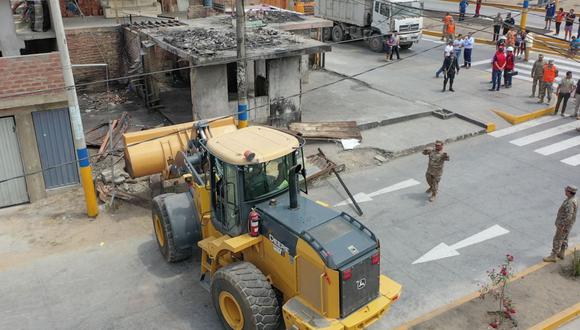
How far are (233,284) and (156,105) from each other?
12765 millimetres

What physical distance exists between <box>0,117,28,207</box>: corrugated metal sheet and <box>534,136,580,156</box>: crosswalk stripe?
14201 mm

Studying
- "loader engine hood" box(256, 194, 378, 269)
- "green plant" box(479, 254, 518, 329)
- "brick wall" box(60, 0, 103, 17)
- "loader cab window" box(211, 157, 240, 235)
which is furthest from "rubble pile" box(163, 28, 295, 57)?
"green plant" box(479, 254, 518, 329)

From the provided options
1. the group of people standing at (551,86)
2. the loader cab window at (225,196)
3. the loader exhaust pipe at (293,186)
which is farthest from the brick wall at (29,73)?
the group of people standing at (551,86)

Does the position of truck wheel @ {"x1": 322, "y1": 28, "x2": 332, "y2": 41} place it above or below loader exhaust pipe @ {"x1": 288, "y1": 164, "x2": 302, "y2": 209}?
below

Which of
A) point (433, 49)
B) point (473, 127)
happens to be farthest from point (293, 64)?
point (433, 49)

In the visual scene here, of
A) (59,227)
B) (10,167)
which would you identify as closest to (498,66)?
(59,227)

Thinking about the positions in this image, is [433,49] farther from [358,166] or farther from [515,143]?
[358,166]

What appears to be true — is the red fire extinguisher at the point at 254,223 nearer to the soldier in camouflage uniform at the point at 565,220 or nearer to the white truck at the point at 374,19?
the soldier in camouflage uniform at the point at 565,220

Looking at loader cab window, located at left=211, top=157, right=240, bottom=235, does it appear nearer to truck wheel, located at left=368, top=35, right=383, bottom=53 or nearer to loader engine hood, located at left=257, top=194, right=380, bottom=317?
loader engine hood, located at left=257, top=194, right=380, bottom=317

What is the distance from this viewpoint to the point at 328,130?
1672cm

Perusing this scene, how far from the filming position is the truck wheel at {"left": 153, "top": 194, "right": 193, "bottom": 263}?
9.94m

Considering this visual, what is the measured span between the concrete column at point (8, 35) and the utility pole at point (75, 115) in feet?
10.6

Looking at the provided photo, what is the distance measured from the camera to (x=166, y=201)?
403 inches

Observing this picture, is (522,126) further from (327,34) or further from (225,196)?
(327,34)
